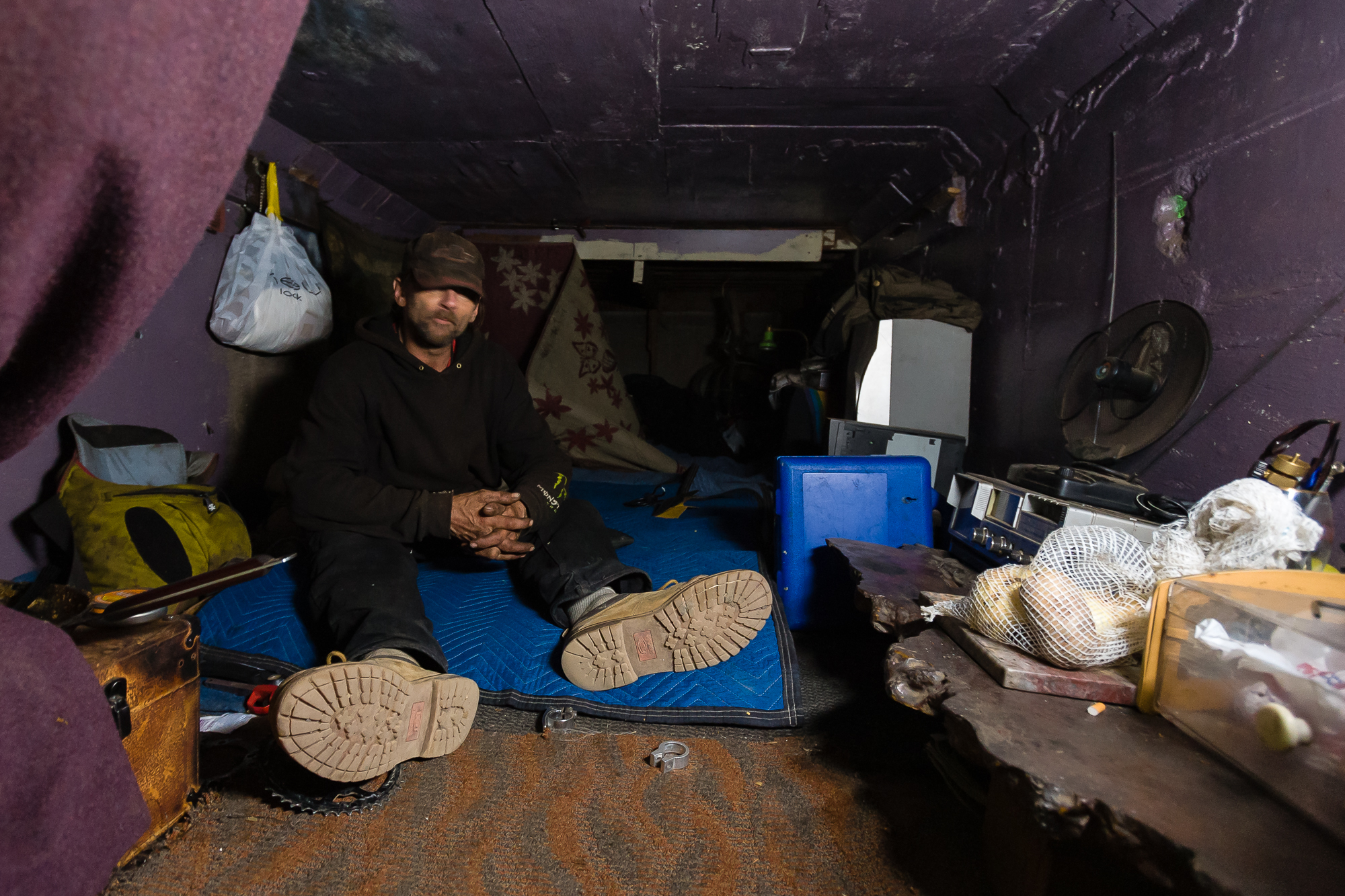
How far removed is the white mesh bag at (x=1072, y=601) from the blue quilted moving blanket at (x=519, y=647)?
1.80 ft

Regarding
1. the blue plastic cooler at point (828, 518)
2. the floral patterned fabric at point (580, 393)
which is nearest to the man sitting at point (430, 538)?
the blue plastic cooler at point (828, 518)

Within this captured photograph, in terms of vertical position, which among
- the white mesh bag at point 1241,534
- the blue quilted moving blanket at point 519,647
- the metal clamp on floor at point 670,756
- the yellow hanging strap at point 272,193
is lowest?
the metal clamp on floor at point 670,756

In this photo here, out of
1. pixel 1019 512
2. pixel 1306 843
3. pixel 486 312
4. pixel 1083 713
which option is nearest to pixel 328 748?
pixel 1083 713

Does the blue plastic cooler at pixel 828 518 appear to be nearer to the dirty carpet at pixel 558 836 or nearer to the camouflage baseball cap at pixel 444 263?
the dirty carpet at pixel 558 836

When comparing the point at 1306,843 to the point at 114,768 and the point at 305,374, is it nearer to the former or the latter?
the point at 114,768

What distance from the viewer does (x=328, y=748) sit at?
109cm

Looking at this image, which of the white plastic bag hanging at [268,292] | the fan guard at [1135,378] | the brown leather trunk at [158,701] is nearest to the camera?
the brown leather trunk at [158,701]

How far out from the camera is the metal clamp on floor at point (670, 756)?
1.31 meters

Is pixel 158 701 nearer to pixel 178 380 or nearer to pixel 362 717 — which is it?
pixel 362 717

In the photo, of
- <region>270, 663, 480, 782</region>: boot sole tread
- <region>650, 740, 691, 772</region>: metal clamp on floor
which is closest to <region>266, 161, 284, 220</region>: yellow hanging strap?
<region>270, 663, 480, 782</region>: boot sole tread

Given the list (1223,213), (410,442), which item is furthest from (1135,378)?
→ (410,442)

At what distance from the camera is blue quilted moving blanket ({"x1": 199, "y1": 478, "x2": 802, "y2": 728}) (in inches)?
58.0

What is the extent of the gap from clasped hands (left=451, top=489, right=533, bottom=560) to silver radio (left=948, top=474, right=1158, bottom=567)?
1259mm

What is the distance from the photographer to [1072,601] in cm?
101
